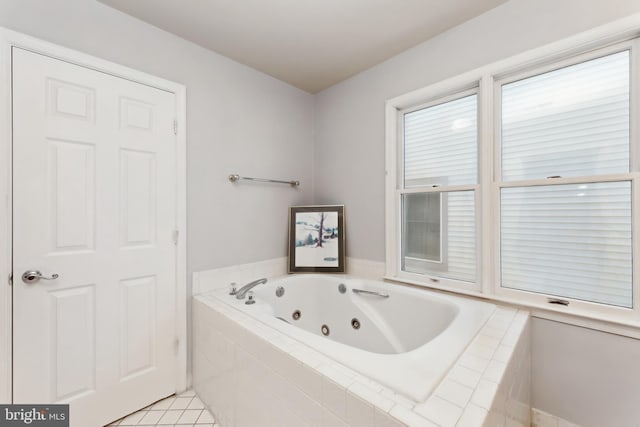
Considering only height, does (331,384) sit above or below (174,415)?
above

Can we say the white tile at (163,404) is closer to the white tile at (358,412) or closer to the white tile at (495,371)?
the white tile at (358,412)

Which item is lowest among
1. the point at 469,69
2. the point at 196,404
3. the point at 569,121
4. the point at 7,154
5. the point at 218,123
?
Result: the point at 196,404

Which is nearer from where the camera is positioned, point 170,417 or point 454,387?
point 454,387

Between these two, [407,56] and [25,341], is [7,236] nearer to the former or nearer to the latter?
[25,341]

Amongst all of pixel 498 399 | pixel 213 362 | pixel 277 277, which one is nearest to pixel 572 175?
pixel 498 399

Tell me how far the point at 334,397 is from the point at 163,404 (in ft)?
4.70

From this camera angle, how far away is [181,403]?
1696mm

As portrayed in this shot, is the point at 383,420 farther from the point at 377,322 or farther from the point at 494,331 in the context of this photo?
the point at 377,322

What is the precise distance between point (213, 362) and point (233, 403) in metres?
0.29

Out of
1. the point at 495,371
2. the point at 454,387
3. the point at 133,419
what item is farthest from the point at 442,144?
the point at 133,419

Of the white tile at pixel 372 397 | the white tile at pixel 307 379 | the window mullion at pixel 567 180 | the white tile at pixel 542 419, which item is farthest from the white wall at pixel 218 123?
the white tile at pixel 542 419

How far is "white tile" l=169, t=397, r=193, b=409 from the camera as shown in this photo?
167cm

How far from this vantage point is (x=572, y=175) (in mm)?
1443

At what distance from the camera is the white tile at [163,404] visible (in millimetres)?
1655
